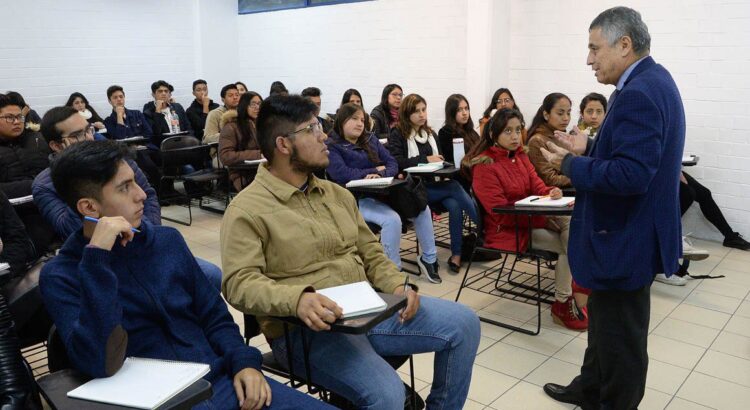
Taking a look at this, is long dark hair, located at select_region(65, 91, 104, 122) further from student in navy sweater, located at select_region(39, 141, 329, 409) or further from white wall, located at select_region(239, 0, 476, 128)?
student in navy sweater, located at select_region(39, 141, 329, 409)

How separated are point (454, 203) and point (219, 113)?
3.55m

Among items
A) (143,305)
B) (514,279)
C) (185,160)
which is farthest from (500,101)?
(143,305)

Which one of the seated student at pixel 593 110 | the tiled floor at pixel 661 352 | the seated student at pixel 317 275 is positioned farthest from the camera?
the seated student at pixel 593 110

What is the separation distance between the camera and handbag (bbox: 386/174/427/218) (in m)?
3.89

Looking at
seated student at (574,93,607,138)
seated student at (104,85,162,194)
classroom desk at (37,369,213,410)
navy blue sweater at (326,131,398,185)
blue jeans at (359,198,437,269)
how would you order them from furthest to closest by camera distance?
seated student at (104,85,162,194)
seated student at (574,93,607,138)
navy blue sweater at (326,131,398,185)
blue jeans at (359,198,437,269)
classroom desk at (37,369,213,410)

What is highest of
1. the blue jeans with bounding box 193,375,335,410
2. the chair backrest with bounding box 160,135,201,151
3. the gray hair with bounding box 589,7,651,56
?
the gray hair with bounding box 589,7,651,56

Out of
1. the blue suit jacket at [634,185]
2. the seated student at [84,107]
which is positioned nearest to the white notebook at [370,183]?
the blue suit jacket at [634,185]

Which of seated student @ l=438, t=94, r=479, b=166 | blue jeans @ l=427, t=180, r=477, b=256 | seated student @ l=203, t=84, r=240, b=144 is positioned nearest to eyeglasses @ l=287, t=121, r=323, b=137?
blue jeans @ l=427, t=180, r=477, b=256

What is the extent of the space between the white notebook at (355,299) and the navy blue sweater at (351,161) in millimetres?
2246

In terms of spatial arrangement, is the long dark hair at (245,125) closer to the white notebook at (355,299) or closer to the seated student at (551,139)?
the seated student at (551,139)

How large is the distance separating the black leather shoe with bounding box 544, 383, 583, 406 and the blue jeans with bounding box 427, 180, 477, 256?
1.75 meters

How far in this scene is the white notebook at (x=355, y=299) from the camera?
165cm

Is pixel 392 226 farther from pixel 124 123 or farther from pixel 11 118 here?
pixel 124 123

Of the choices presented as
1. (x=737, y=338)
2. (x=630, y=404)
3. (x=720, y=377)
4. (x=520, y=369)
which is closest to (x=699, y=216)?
(x=737, y=338)
